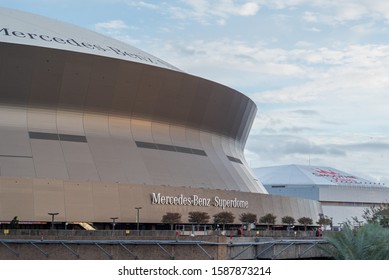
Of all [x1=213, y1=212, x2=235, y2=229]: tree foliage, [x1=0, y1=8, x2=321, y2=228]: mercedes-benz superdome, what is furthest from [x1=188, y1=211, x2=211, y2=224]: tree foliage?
[x1=213, y1=212, x2=235, y2=229]: tree foliage

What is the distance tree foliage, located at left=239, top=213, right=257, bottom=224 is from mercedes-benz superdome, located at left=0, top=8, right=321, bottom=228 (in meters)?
1.01

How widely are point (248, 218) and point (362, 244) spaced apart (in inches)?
1289

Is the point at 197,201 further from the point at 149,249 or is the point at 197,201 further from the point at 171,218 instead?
the point at 149,249

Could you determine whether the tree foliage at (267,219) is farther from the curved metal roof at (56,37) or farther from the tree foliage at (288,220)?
the curved metal roof at (56,37)

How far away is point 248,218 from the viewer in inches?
1989

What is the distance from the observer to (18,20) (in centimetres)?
5412

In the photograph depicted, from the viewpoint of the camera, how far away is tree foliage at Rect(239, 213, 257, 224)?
50.5m

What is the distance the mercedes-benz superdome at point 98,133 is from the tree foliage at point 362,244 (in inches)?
1019

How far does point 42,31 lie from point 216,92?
1519cm

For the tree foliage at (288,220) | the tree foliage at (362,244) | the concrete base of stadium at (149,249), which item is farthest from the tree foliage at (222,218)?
the tree foliage at (362,244)

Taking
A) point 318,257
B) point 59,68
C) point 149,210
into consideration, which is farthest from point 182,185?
point 318,257

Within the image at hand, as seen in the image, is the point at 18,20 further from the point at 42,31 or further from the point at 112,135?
the point at 112,135

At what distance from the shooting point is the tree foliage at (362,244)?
1777 cm

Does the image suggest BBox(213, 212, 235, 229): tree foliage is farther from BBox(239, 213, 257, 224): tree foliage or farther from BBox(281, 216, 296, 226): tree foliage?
BBox(281, 216, 296, 226): tree foliage
